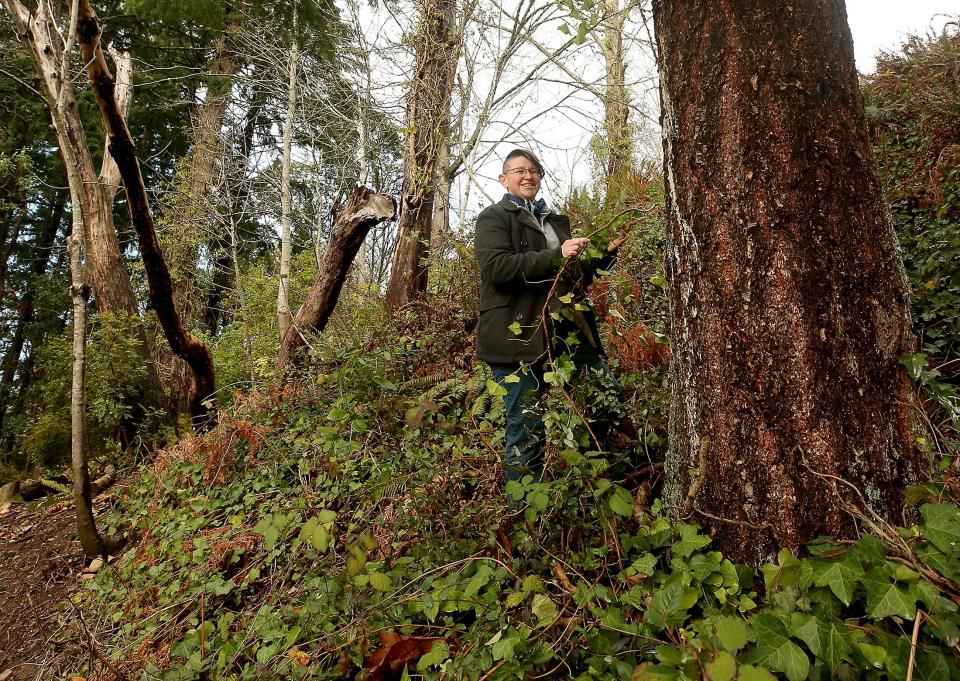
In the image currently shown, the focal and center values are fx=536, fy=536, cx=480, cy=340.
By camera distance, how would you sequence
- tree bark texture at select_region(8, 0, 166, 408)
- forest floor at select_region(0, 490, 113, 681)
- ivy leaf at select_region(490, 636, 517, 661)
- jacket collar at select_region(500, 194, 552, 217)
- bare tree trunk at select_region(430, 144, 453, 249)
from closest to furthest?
ivy leaf at select_region(490, 636, 517, 661)
jacket collar at select_region(500, 194, 552, 217)
forest floor at select_region(0, 490, 113, 681)
tree bark texture at select_region(8, 0, 166, 408)
bare tree trunk at select_region(430, 144, 453, 249)

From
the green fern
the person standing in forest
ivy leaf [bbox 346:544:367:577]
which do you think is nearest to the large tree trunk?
the person standing in forest

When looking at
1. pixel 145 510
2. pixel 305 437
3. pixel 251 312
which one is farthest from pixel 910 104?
pixel 251 312

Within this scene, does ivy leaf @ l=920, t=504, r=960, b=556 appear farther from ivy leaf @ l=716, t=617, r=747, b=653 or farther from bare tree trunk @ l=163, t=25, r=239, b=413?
bare tree trunk @ l=163, t=25, r=239, b=413

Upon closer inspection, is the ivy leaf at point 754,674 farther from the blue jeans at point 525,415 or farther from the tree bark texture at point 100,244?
the tree bark texture at point 100,244

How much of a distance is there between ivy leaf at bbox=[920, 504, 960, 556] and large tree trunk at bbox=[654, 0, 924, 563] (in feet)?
0.54

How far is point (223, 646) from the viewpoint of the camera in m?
2.44

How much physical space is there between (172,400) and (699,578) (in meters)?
7.50

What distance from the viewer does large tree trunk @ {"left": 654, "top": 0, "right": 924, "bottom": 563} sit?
159 cm

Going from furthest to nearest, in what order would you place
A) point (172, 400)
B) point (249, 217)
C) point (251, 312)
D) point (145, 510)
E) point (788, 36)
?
point (249, 217), point (251, 312), point (172, 400), point (145, 510), point (788, 36)

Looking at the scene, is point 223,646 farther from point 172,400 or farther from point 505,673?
point 172,400

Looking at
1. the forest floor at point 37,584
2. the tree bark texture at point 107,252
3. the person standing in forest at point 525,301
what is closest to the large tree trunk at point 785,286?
the person standing in forest at point 525,301

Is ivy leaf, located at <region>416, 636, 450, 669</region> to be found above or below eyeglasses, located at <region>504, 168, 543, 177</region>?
below

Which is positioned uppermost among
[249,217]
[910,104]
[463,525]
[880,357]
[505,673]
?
[249,217]

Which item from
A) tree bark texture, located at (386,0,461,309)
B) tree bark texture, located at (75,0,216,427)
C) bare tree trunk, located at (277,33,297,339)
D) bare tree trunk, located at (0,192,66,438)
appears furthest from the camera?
bare tree trunk, located at (0,192,66,438)
